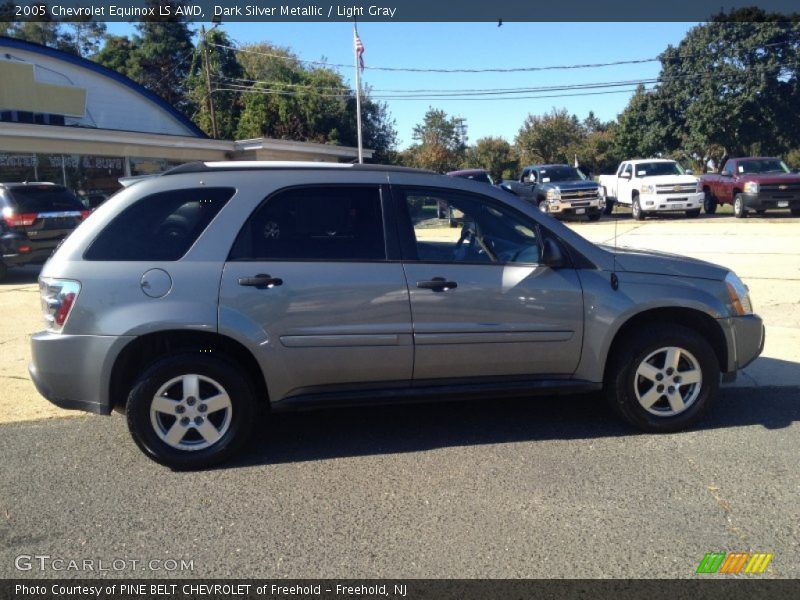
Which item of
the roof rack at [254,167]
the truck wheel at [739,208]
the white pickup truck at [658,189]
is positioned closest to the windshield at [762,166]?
the truck wheel at [739,208]

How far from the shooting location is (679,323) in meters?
5.00

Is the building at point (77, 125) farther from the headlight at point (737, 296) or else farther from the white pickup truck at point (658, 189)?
the headlight at point (737, 296)

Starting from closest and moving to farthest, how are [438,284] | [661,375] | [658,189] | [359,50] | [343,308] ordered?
[343,308]
[438,284]
[661,375]
[658,189]
[359,50]

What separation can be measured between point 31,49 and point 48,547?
24852 mm

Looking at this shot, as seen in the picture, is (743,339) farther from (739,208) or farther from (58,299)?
(739,208)

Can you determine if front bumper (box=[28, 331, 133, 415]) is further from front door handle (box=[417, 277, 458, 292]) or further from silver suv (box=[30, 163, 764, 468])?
front door handle (box=[417, 277, 458, 292])

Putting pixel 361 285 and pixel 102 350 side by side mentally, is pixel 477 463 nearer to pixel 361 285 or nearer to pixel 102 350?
pixel 361 285

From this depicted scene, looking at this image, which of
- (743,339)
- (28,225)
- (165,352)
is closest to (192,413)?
(165,352)

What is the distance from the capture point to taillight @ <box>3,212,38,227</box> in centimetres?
1263

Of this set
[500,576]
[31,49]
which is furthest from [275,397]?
[31,49]

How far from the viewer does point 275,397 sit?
4.56 meters

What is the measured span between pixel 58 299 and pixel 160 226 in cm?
75

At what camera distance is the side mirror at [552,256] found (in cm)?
469

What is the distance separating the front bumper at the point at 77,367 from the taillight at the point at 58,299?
0.27ft
